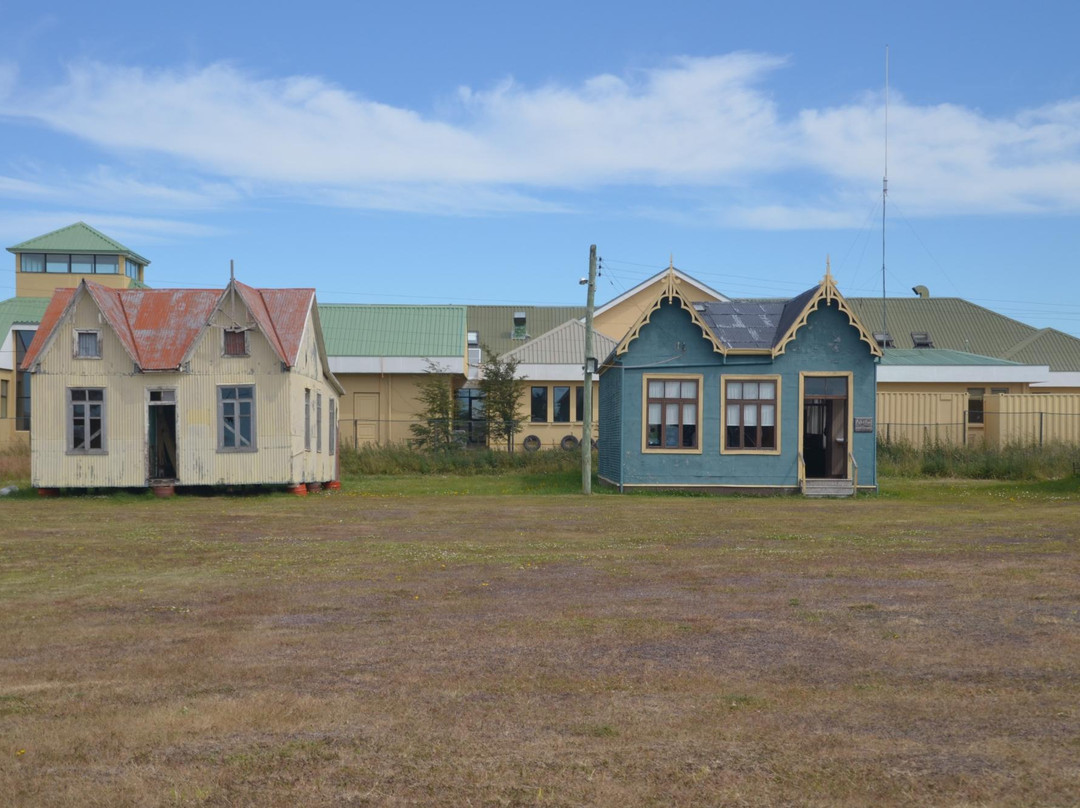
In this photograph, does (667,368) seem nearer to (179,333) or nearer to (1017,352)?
(179,333)

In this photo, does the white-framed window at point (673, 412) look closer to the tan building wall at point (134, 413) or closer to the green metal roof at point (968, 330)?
the tan building wall at point (134, 413)

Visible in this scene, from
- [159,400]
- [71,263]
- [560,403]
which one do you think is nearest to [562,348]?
[560,403]

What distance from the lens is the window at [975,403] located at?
4559 centimetres

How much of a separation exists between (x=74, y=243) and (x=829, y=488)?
47.3 metres

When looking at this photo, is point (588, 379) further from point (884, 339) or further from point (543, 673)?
point (884, 339)

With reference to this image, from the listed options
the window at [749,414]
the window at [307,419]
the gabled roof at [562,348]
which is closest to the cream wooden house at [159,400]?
the window at [307,419]

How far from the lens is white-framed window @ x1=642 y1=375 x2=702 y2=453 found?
30516 mm

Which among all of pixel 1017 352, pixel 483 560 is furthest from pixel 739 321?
pixel 1017 352

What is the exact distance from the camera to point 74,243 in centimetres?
6269

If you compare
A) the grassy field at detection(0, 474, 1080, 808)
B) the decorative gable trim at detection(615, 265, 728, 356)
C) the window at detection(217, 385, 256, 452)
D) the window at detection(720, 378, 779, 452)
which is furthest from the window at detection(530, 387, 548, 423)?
the grassy field at detection(0, 474, 1080, 808)

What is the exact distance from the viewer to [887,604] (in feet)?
37.0

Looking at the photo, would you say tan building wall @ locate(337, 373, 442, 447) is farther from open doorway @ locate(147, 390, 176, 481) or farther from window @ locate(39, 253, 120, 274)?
window @ locate(39, 253, 120, 274)

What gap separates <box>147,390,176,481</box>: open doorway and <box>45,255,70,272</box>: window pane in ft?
107

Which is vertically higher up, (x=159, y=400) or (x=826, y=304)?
(x=826, y=304)
